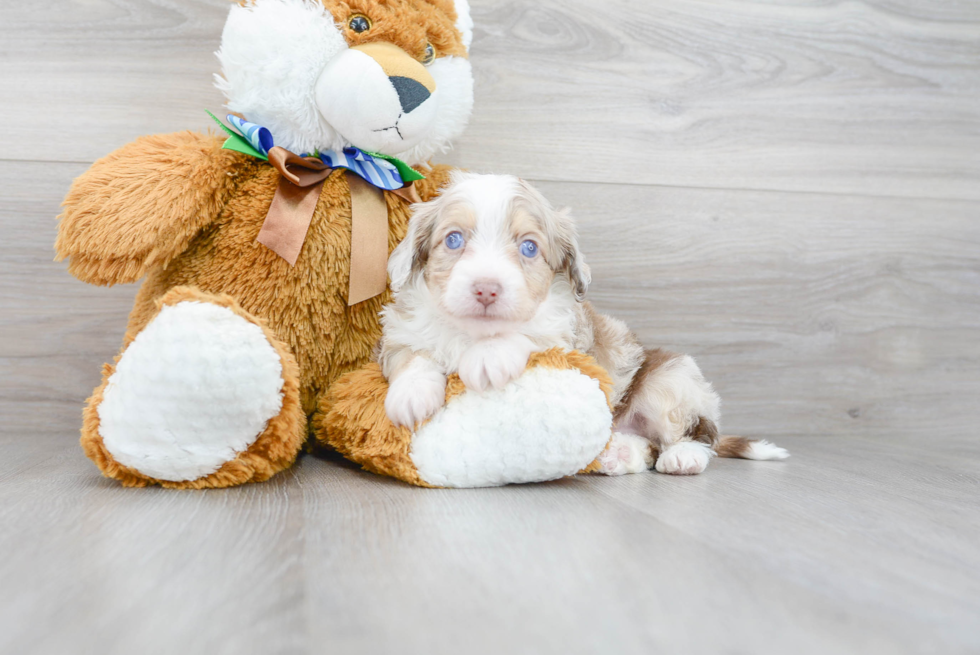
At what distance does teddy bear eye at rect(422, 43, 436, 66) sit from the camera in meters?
1.42

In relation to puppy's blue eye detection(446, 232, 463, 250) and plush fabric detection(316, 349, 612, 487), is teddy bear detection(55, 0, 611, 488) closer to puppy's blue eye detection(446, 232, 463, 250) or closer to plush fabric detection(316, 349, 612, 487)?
plush fabric detection(316, 349, 612, 487)

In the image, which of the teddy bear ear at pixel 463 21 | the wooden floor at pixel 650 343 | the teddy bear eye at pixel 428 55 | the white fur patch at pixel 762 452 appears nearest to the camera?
the wooden floor at pixel 650 343

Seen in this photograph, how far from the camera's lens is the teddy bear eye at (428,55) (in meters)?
1.42

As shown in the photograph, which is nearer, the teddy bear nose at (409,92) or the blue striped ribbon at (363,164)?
the teddy bear nose at (409,92)

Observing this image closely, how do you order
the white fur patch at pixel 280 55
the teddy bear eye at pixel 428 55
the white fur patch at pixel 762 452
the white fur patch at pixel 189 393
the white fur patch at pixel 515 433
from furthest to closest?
the white fur patch at pixel 762 452 → the teddy bear eye at pixel 428 55 → the white fur patch at pixel 280 55 → the white fur patch at pixel 515 433 → the white fur patch at pixel 189 393

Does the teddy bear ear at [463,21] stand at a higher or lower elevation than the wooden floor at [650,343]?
higher

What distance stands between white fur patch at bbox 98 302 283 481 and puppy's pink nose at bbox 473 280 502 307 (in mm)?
358

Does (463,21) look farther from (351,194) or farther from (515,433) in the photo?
(515,433)

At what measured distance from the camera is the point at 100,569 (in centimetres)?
80

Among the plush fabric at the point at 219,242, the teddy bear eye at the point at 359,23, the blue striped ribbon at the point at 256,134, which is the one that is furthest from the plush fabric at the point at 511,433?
the teddy bear eye at the point at 359,23

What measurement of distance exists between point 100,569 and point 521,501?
62 centimetres

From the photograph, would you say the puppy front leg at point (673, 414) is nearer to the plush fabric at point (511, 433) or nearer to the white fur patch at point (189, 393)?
the plush fabric at point (511, 433)

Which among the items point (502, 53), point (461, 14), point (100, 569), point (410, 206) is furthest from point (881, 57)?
point (100, 569)

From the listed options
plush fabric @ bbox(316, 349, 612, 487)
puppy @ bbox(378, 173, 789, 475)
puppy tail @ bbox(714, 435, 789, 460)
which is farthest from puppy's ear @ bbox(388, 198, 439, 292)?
puppy tail @ bbox(714, 435, 789, 460)
